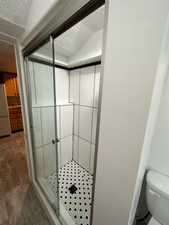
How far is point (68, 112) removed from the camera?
1858mm

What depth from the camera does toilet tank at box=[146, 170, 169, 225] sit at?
73 cm

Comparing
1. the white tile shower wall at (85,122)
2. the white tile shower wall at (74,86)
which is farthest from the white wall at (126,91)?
the white tile shower wall at (74,86)

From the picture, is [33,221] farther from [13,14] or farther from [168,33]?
[13,14]

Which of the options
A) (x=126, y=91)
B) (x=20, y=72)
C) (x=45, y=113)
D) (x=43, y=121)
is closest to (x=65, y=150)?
(x=43, y=121)

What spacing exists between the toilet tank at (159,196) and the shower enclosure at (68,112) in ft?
1.54

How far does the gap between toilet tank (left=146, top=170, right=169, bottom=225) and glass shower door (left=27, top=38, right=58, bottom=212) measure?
87 cm

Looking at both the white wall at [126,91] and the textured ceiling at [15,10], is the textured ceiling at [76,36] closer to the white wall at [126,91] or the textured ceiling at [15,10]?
the textured ceiling at [15,10]

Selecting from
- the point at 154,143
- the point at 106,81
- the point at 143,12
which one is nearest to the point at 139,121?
the point at 106,81

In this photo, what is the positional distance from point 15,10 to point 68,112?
53.3 inches

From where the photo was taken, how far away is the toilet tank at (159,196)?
0.73 meters

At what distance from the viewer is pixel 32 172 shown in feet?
5.11

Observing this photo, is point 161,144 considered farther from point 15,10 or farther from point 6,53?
point 6,53

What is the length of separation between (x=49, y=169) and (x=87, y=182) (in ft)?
2.43

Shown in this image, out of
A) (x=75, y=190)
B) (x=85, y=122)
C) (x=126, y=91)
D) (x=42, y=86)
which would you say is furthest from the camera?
(x=85, y=122)
